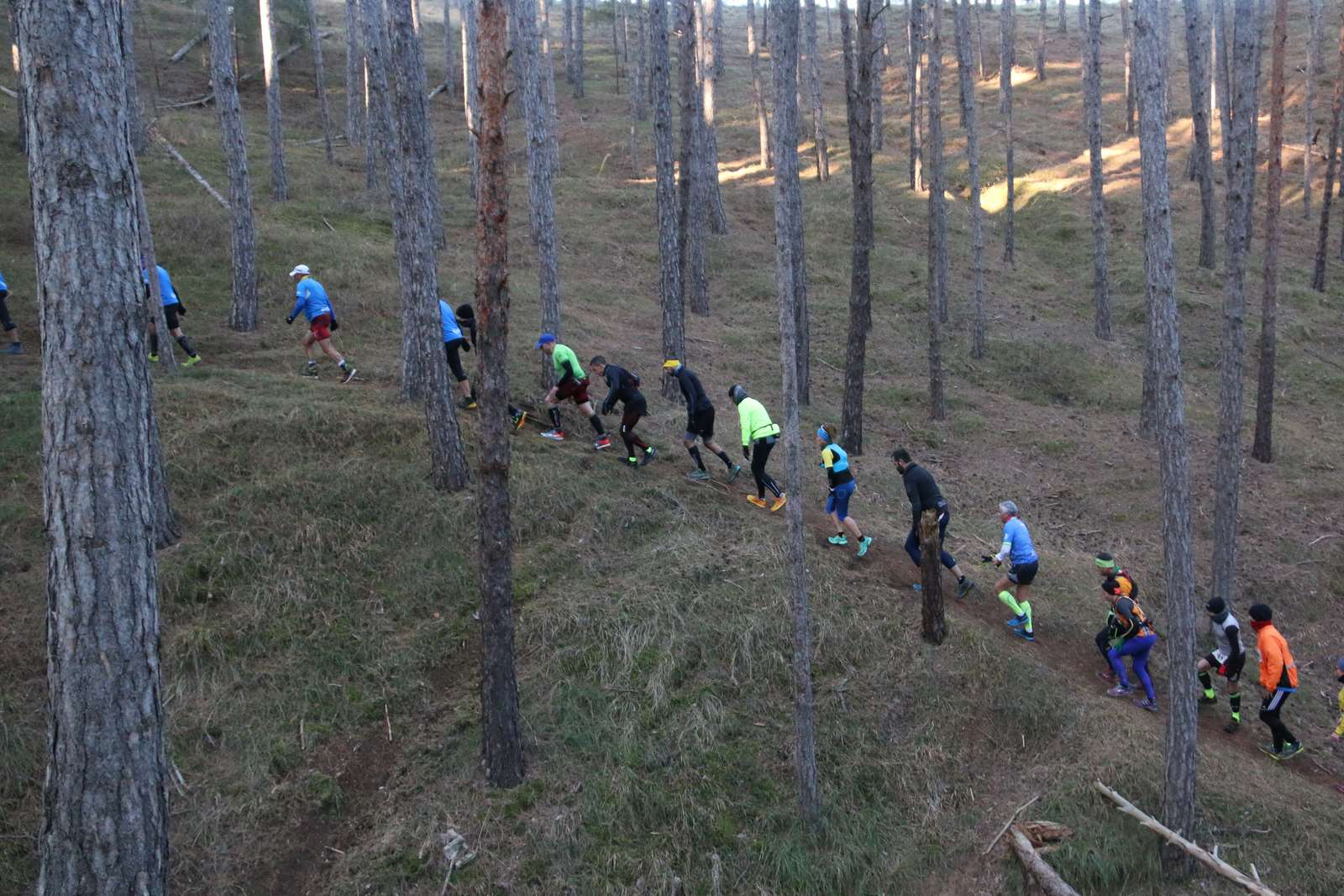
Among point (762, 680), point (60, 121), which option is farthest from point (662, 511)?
point (60, 121)

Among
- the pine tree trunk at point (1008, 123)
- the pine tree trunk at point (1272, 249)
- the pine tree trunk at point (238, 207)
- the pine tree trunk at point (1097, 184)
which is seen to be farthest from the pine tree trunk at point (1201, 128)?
the pine tree trunk at point (238, 207)

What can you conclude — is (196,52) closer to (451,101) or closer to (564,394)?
(451,101)

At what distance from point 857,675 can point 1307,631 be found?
706 centimetres

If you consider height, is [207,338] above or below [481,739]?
above

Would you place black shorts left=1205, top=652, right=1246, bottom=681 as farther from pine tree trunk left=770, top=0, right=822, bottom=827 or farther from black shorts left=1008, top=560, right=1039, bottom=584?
pine tree trunk left=770, top=0, right=822, bottom=827

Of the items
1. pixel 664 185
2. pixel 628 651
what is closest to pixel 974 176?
pixel 664 185

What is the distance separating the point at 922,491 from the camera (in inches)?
403

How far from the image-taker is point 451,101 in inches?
1511

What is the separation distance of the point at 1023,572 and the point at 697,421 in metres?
4.28

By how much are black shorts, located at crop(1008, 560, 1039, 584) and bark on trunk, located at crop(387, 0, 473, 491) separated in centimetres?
640

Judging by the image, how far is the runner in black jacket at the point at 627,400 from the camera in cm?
1162

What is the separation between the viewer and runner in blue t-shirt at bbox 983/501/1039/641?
1019 cm

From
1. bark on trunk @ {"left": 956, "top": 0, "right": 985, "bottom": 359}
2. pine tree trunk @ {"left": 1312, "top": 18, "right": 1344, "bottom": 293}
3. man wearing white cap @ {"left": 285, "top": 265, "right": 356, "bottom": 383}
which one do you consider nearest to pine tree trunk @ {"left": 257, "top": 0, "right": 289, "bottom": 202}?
man wearing white cap @ {"left": 285, "top": 265, "right": 356, "bottom": 383}

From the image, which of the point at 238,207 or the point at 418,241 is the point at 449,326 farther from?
the point at 238,207
